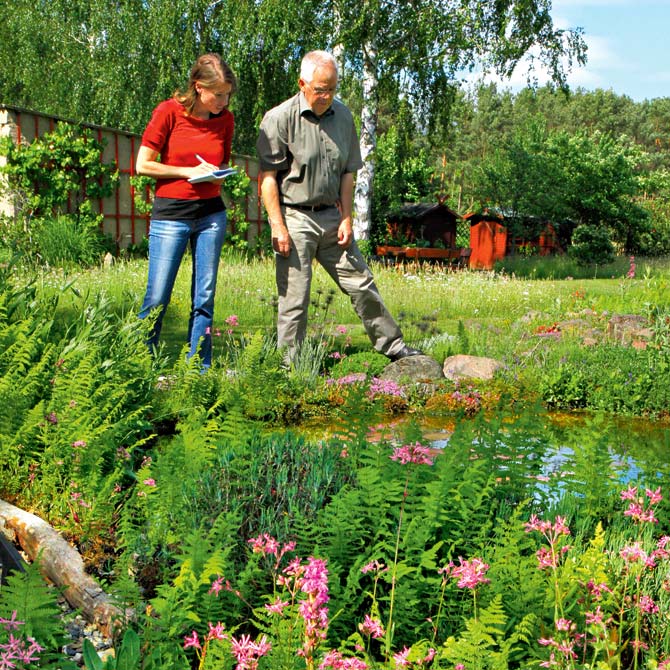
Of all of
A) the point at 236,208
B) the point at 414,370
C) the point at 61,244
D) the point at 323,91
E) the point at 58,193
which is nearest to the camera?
the point at 323,91

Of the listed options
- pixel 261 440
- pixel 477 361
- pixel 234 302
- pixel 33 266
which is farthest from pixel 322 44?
pixel 261 440

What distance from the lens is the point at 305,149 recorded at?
573cm

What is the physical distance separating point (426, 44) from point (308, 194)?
1271 centimetres

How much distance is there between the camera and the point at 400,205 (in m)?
26.3

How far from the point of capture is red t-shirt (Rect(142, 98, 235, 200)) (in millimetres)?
5379

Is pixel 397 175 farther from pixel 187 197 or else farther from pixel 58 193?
pixel 187 197

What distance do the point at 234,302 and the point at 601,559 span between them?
754 centimetres

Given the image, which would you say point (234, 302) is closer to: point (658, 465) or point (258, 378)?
point (258, 378)

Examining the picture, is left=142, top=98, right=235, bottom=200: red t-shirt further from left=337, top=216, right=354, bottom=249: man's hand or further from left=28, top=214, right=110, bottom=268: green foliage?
left=28, top=214, right=110, bottom=268: green foliage

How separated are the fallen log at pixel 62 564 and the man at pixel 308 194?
3.14 m

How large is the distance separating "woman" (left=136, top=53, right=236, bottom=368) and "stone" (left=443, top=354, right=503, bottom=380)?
193cm

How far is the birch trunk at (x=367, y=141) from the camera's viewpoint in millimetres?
17312

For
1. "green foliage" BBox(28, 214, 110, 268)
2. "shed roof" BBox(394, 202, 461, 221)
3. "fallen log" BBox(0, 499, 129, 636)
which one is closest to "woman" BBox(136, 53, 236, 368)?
"fallen log" BBox(0, 499, 129, 636)

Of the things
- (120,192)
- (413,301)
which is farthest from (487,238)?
(413,301)
